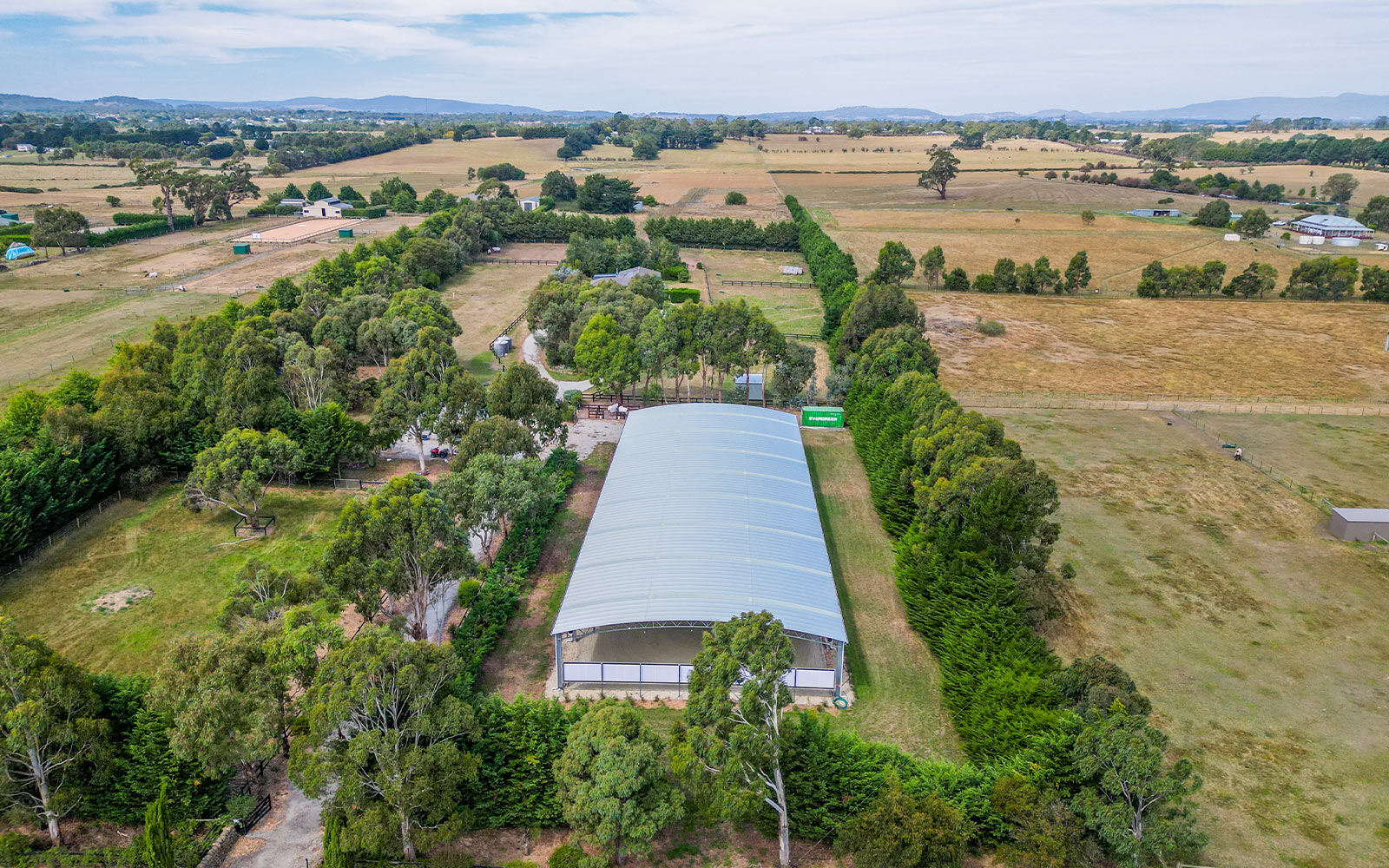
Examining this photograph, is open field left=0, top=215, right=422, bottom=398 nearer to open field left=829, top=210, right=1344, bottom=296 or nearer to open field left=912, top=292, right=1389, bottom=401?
open field left=912, top=292, right=1389, bottom=401

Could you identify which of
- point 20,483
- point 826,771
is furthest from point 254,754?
point 20,483

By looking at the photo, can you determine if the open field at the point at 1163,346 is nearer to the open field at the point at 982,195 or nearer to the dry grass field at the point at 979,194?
the open field at the point at 982,195

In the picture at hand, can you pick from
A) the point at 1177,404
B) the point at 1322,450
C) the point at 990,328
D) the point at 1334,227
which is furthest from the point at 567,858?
the point at 1334,227

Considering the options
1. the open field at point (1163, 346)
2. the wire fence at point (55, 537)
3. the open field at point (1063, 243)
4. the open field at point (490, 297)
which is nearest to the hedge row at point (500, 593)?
the wire fence at point (55, 537)

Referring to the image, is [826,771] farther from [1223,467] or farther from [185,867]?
[1223,467]

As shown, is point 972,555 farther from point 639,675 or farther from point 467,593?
point 467,593
